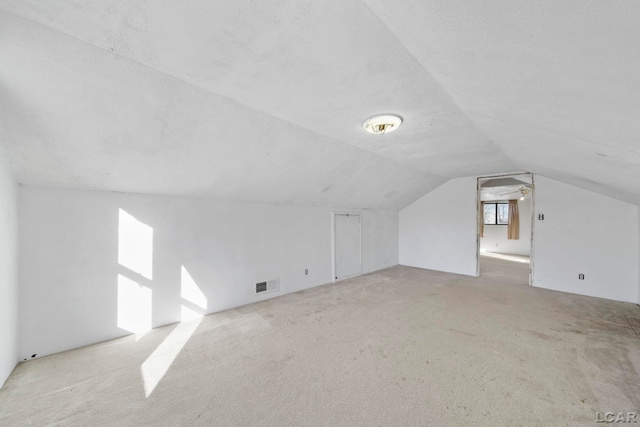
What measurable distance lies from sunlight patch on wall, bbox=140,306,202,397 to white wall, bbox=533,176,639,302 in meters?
5.97

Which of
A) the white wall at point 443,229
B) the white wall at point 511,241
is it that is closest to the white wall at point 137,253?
the white wall at point 443,229

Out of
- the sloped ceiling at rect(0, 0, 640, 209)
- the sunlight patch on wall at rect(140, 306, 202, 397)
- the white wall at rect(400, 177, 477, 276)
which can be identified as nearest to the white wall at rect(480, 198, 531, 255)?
the white wall at rect(400, 177, 477, 276)

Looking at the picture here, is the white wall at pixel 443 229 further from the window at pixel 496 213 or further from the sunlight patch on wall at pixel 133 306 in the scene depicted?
the sunlight patch on wall at pixel 133 306

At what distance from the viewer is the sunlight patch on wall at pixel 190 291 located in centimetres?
312

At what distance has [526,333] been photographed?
276 cm

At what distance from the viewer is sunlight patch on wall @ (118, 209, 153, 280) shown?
272 cm

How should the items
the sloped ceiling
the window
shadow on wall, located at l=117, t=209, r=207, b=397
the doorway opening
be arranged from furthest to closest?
1. the window
2. the doorway opening
3. shadow on wall, located at l=117, t=209, r=207, b=397
4. the sloped ceiling

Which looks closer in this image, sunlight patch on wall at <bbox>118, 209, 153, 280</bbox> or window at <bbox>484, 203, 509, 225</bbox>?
sunlight patch on wall at <bbox>118, 209, 153, 280</bbox>

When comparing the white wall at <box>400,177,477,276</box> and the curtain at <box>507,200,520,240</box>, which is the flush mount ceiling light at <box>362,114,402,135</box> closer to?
the white wall at <box>400,177,477,276</box>

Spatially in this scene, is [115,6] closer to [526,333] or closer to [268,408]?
[268,408]

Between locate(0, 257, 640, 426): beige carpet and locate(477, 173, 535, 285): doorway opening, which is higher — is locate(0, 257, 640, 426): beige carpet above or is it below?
below

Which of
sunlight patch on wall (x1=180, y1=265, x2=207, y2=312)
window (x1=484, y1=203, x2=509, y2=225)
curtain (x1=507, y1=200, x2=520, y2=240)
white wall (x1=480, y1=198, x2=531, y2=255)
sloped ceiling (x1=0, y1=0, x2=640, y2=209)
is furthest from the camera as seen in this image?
window (x1=484, y1=203, x2=509, y2=225)

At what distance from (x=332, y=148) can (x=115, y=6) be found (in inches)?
90.1

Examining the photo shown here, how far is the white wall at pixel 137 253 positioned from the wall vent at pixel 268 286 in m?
0.09
